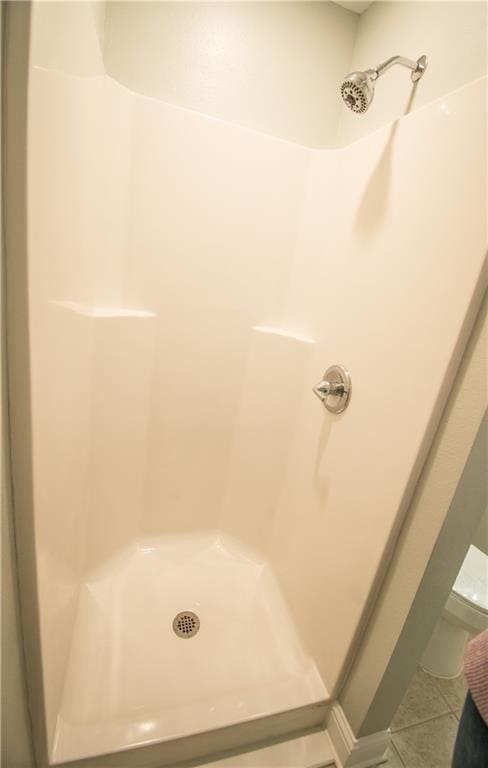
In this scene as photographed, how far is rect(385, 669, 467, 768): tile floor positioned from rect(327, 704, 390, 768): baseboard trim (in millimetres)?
75

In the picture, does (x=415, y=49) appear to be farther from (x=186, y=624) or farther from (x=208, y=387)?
(x=186, y=624)

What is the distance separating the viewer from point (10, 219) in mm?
432

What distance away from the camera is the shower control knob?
3.08ft

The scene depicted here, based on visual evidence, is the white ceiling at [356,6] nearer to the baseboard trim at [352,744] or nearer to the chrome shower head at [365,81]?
the chrome shower head at [365,81]

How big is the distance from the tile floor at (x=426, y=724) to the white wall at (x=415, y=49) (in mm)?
1859

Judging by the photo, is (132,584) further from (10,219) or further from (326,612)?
(10,219)

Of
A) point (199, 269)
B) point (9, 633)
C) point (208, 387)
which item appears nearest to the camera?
point (9, 633)

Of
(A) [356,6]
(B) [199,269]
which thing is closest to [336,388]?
(B) [199,269]

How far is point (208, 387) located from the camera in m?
1.29

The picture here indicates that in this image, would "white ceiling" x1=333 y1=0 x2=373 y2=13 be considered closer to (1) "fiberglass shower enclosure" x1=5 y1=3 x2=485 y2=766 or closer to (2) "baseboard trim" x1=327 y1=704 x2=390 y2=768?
(1) "fiberglass shower enclosure" x1=5 y1=3 x2=485 y2=766

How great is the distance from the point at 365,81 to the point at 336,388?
2.58 ft

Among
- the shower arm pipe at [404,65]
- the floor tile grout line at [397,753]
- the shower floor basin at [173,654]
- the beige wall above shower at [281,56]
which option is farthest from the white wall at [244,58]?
the floor tile grout line at [397,753]

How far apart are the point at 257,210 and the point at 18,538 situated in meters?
1.18

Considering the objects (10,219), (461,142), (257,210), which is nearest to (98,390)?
(10,219)
